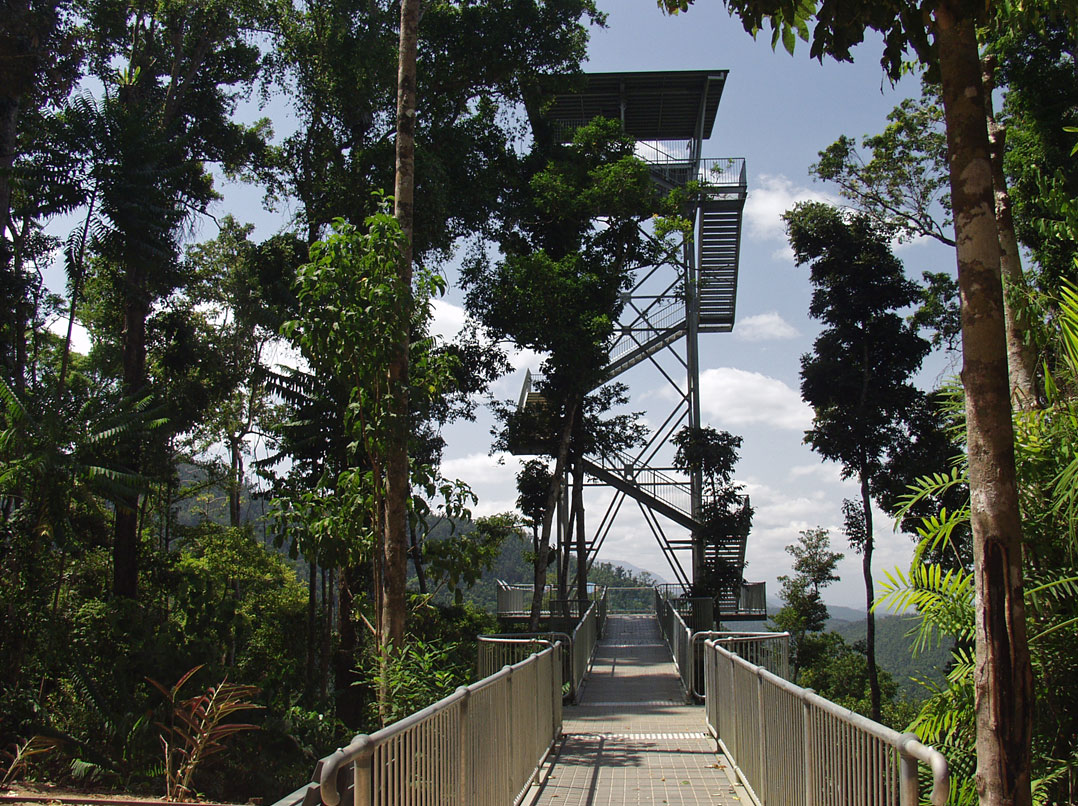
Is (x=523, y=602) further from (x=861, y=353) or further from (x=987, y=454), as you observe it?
(x=987, y=454)

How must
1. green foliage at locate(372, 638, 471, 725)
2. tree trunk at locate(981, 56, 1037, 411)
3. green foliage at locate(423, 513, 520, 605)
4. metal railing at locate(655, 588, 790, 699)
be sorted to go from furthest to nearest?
metal railing at locate(655, 588, 790, 699) → green foliage at locate(423, 513, 520, 605) → green foliage at locate(372, 638, 471, 725) → tree trunk at locate(981, 56, 1037, 411)

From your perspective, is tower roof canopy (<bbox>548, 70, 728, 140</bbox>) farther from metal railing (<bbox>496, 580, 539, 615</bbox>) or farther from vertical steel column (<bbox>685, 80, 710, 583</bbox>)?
metal railing (<bbox>496, 580, 539, 615</bbox>)

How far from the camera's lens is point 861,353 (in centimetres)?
2428

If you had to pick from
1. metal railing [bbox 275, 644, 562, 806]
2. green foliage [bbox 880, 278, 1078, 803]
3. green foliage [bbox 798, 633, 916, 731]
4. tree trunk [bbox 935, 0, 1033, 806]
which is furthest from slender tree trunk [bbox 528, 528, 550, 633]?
tree trunk [bbox 935, 0, 1033, 806]

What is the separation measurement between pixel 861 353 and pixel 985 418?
21941 millimetres

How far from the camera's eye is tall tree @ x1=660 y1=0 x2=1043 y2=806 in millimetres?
3473

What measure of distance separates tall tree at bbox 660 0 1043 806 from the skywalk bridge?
1.49ft

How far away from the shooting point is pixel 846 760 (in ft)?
13.2

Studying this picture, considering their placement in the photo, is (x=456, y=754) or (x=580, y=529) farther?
(x=580, y=529)

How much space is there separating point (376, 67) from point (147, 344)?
32.7 feet

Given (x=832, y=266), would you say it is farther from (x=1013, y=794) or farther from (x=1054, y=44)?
(x=1013, y=794)

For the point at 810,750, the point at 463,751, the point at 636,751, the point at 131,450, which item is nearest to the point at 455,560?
the point at 636,751

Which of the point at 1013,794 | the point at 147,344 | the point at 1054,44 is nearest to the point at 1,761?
the point at 147,344

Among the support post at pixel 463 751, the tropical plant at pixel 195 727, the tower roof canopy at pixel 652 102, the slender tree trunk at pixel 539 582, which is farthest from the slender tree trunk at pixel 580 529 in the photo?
the support post at pixel 463 751
